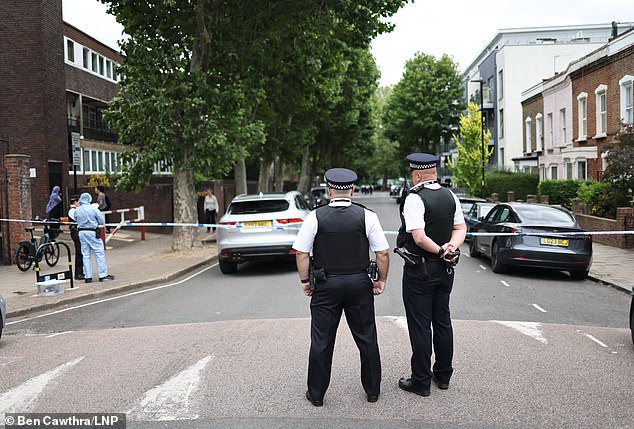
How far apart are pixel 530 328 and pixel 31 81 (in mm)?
24445

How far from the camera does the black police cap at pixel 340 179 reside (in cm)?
527

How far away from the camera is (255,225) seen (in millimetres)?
13719

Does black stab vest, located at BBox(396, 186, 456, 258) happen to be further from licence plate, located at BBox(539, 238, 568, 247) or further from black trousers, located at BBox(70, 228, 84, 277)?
black trousers, located at BBox(70, 228, 84, 277)

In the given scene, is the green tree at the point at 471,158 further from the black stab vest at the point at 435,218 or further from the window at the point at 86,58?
the black stab vest at the point at 435,218

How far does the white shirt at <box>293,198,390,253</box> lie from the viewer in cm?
521

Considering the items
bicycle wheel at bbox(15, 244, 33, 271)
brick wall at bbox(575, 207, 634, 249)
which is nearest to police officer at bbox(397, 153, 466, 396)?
bicycle wheel at bbox(15, 244, 33, 271)

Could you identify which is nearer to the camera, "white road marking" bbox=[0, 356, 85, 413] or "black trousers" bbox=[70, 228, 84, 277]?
"white road marking" bbox=[0, 356, 85, 413]

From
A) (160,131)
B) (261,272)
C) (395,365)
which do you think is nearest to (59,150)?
(160,131)

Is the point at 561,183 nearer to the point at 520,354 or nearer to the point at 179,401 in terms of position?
the point at 520,354

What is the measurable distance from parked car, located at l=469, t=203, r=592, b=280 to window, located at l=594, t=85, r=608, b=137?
15976mm

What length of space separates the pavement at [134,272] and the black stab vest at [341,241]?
6.90 meters

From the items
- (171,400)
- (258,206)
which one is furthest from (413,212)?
(258,206)

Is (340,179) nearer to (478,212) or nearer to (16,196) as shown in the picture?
(16,196)

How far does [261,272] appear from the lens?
14.4 metres
